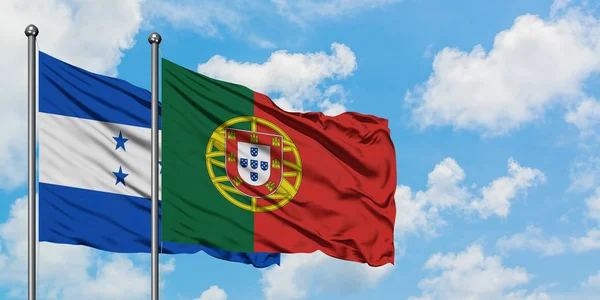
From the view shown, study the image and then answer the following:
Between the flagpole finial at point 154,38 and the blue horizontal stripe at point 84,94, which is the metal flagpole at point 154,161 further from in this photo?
the blue horizontal stripe at point 84,94

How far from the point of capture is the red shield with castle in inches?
717

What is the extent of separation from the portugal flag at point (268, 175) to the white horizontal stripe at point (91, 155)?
1.42 metres

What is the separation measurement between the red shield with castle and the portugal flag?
0.06 feet

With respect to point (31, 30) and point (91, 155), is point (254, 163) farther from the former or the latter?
point (31, 30)

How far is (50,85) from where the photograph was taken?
17.4 m

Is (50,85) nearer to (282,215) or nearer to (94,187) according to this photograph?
(94,187)

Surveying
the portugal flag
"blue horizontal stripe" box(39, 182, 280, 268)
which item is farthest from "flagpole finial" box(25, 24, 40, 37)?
"blue horizontal stripe" box(39, 182, 280, 268)

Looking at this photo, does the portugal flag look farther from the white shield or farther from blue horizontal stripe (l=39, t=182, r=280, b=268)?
blue horizontal stripe (l=39, t=182, r=280, b=268)

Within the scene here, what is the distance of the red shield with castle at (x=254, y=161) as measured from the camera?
1820 cm

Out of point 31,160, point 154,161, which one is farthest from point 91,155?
point 31,160

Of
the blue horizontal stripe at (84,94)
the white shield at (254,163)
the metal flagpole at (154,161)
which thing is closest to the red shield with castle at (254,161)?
the white shield at (254,163)

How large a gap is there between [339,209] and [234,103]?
3.29 m

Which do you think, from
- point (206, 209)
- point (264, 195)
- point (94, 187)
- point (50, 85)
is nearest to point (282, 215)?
point (264, 195)

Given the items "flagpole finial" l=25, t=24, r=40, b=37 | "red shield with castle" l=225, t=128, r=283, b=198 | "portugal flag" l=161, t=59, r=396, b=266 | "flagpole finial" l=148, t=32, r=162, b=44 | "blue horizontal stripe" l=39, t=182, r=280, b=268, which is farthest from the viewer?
"red shield with castle" l=225, t=128, r=283, b=198
